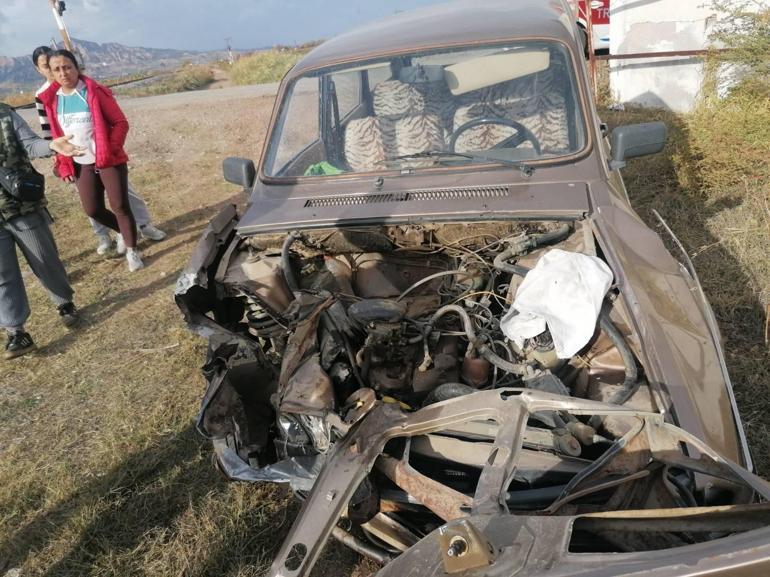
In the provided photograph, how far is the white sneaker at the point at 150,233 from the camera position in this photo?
5.97 m

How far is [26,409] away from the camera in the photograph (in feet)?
11.8

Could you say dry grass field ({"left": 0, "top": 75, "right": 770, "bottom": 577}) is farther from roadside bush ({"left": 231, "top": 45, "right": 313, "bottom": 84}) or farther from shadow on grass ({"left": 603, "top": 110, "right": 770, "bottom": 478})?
roadside bush ({"left": 231, "top": 45, "right": 313, "bottom": 84})

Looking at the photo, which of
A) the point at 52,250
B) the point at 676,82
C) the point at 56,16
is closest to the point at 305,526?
the point at 52,250

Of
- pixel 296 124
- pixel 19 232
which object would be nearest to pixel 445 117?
pixel 296 124

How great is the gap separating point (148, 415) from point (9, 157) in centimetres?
218

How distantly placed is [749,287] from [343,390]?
3.04 m

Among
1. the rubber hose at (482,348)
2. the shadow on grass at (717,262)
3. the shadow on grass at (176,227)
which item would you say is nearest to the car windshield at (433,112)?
the rubber hose at (482,348)

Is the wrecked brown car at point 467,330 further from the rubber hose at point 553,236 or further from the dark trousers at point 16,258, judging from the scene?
the dark trousers at point 16,258

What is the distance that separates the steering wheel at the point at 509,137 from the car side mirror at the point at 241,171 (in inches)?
45.9

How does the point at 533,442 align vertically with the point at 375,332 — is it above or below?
below

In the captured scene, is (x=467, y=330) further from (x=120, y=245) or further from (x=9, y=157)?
(x=120, y=245)

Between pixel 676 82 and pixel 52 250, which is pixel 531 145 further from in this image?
pixel 676 82

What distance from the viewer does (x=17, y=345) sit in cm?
410

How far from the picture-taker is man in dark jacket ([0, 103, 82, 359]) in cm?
388
